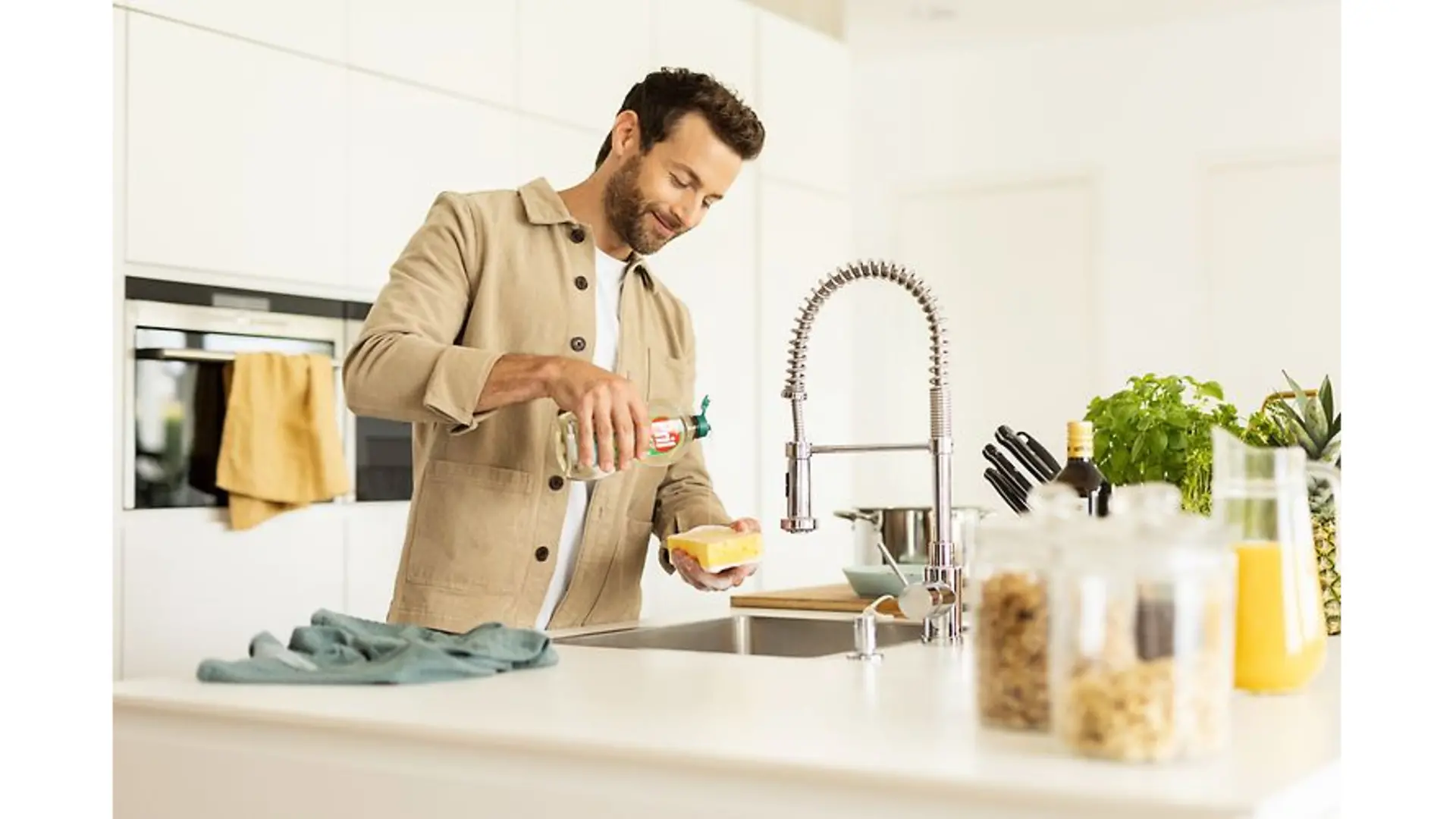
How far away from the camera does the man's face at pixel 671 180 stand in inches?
99.6

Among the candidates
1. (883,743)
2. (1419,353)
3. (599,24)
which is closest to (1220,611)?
(883,743)

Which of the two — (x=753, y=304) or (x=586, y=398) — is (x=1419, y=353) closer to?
(x=586, y=398)

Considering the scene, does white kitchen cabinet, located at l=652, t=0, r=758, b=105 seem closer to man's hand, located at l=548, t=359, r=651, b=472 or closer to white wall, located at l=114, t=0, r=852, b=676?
white wall, located at l=114, t=0, r=852, b=676

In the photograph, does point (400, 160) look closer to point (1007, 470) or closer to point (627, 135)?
point (627, 135)

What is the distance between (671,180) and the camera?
253 centimetres

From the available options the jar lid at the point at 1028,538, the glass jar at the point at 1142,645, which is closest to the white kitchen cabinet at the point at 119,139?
the jar lid at the point at 1028,538

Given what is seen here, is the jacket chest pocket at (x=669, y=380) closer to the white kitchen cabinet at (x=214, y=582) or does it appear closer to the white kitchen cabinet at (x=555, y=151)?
the white kitchen cabinet at (x=214, y=582)

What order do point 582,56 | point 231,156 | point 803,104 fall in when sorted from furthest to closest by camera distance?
1. point 803,104
2. point 582,56
3. point 231,156

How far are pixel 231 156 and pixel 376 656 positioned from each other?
205 centimetres

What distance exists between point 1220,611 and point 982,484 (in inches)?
226

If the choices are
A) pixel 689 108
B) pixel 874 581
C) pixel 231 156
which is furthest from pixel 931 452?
pixel 231 156

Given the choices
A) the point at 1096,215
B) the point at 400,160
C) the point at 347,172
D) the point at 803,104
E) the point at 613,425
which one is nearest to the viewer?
the point at 613,425

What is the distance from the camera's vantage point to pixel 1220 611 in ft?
3.78

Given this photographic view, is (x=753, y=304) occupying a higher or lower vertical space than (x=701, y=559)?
higher
